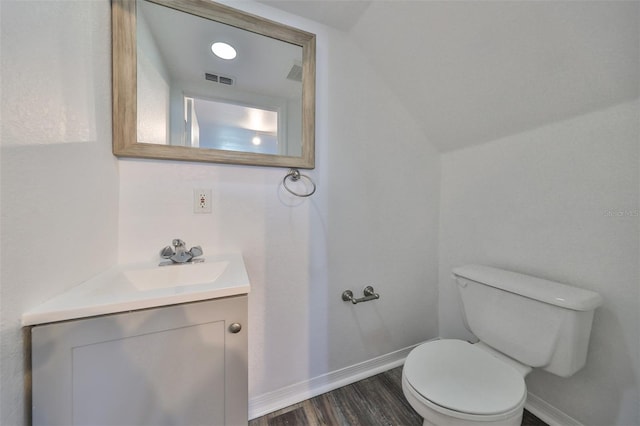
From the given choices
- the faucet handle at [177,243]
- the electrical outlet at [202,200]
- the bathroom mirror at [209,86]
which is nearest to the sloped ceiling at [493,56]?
the bathroom mirror at [209,86]

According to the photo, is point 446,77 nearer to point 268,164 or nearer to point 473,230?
point 473,230

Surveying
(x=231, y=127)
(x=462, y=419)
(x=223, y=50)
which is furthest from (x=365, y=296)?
(x=223, y=50)

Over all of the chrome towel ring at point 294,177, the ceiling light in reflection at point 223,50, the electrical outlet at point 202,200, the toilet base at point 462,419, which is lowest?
the toilet base at point 462,419

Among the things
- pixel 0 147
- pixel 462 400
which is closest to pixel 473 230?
Answer: pixel 462 400

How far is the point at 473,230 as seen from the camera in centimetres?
140

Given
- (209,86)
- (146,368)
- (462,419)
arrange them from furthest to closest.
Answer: (209,86)
(462,419)
(146,368)

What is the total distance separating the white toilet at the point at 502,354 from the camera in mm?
743

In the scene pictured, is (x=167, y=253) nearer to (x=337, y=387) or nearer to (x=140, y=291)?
(x=140, y=291)

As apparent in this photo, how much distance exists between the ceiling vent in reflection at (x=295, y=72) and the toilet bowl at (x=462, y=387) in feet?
4.89

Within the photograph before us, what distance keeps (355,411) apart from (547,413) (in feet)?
3.06

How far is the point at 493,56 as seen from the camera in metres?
1.01

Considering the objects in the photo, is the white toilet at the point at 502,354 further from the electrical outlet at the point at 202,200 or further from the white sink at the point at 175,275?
the electrical outlet at the point at 202,200

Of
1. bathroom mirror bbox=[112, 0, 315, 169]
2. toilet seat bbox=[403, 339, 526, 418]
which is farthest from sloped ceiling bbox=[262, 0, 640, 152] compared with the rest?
toilet seat bbox=[403, 339, 526, 418]

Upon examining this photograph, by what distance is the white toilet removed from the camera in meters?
0.74
